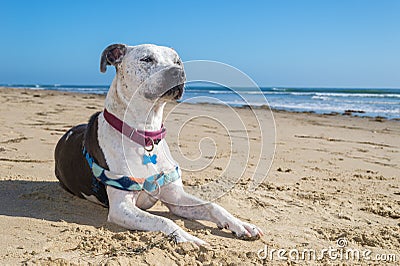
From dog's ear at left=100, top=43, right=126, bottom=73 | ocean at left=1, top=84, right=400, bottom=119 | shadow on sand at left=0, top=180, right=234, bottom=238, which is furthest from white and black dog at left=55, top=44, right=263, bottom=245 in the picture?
ocean at left=1, top=84, right=400, bottom=119

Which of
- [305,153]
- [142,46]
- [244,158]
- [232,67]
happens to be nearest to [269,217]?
[232,67]

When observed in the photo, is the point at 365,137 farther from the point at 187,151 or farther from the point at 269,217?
the point at 269,217

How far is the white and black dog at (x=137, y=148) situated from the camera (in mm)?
Answer: 3449

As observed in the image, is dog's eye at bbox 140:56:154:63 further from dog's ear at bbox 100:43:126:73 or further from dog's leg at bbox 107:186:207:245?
dog's leg at bbox 107:186:207:245

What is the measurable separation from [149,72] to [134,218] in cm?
119

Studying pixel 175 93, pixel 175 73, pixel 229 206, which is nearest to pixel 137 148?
pixel 175 93

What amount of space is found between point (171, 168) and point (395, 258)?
1.82 m

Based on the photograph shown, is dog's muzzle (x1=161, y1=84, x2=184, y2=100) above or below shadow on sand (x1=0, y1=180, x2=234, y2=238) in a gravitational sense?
above

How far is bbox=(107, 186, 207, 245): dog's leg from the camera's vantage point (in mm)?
3068

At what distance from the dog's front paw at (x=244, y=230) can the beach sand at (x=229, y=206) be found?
5 centimetres

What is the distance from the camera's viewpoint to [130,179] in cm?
344

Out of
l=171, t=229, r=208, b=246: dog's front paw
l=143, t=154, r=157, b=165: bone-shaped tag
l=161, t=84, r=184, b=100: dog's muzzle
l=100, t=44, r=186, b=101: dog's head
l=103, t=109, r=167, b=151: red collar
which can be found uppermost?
l=100, t=44, r=186, b=101: dog's head

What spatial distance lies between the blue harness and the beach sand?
32cm

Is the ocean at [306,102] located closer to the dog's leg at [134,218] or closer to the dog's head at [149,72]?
the dog's head at [149,72]
